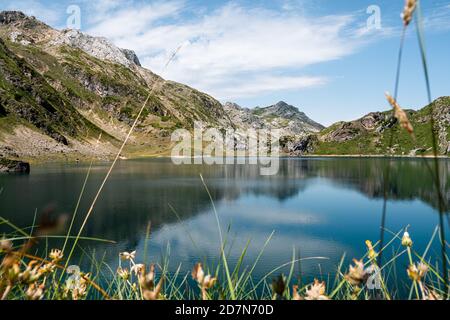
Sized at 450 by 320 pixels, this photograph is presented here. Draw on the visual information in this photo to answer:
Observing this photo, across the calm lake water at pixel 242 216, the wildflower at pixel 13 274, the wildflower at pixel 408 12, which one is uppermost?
the wildflower at pixel 408 12

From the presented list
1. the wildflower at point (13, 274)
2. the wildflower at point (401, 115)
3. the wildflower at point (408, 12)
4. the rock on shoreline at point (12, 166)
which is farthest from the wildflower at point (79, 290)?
the rock on shoreline at point (12, 166)

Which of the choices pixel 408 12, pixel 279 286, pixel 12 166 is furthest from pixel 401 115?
pixel 12 166

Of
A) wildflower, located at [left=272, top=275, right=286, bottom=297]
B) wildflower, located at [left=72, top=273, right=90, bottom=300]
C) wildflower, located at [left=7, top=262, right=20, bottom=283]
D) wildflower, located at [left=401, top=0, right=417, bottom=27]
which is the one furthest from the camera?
wildflower, located at [left=72, top=273, right=90, bottom=300]

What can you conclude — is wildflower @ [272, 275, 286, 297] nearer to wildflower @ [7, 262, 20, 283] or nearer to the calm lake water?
wildflower @ [7, 262, 20, 283]

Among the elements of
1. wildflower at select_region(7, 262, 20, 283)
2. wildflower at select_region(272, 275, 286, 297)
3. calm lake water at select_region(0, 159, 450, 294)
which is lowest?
calm lake water at select_region(0, 159, 450, 294)

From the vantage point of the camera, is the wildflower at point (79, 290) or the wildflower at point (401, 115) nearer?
the wildflower at point (401, 115)

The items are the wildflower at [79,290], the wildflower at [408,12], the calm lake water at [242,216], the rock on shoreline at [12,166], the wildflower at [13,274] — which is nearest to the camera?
the wildflower at [408,12]

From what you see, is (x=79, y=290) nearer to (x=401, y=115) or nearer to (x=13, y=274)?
(x=13, y=274)

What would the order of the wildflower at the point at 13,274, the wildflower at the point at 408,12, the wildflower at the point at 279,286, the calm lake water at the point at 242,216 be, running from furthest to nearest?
1. the calm lake water at the point at 242,216
2. the wildflower at the point at 13,274
3. the wildflower at the point at 279,286
4. the wildflower at the point at 408,12

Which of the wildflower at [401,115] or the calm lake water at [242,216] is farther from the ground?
the wildflower at [401,115]

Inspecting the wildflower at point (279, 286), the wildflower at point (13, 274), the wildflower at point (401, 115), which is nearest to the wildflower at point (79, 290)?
the wildflower at point (13, 274)

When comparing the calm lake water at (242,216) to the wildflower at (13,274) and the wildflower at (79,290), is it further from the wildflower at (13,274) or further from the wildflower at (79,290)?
the wildflower at (13,274)

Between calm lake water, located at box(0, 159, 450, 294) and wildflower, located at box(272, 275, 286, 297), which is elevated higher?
wildflower, located at box(272, 275, 286, 297)

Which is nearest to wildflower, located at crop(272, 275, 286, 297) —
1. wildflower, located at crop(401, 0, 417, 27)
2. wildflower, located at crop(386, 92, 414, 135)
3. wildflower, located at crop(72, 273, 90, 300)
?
wildflower, located at crop(386, 92, 414, 135)
